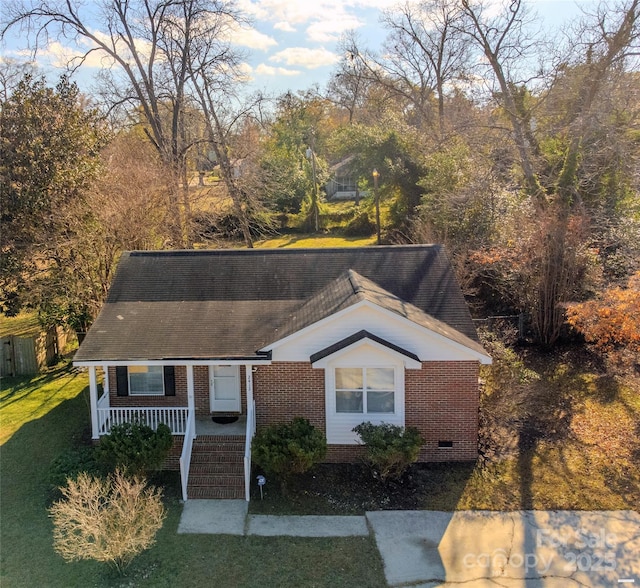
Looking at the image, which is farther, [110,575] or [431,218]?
[431,218]

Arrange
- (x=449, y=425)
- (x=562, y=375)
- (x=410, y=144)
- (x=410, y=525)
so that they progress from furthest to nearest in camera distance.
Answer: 1. (x=410, y=144)
2. (x=562, y=375)
3. (x=449, y=425)
4. (x=410, y=525)

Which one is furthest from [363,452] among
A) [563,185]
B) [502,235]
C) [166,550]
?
[563,185]

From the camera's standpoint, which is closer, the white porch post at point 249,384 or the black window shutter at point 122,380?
the white porch post at point 249,384

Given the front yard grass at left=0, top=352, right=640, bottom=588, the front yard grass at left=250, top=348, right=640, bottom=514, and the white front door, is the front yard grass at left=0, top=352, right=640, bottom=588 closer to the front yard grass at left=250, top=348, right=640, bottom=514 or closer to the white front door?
the front yard grass at left=250, top=348, right=640, bottom=514

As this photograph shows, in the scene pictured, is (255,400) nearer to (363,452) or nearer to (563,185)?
(363,452)

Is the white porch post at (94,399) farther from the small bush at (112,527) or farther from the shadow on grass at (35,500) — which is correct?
the small bush at (112,527)

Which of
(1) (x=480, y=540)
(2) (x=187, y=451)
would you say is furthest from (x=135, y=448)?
(1) (x=480, y=540)

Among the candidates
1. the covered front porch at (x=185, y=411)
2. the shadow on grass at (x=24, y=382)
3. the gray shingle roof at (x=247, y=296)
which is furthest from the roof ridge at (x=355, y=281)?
the shadow on grass at (x=24, y=382)
